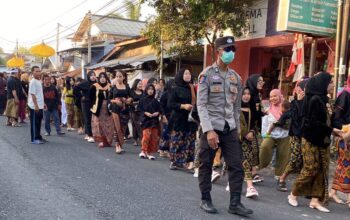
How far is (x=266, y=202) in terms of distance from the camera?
18.3 ft

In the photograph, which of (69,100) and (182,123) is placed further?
(69,100)

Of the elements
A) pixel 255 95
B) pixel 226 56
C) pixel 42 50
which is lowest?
pixel 255 95

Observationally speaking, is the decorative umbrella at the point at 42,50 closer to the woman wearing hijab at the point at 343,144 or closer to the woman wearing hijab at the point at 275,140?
the woman wearing hijab at the point at 275,140

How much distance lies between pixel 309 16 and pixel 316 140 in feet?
16.6

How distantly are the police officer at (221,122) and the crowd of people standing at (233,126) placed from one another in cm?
1

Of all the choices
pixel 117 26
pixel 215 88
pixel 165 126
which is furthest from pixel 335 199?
pixel 117 26

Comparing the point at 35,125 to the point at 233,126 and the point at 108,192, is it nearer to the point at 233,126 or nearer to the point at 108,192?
the point at 108,192

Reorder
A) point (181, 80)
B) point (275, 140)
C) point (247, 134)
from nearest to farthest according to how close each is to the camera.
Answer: point (247, 134), point (275, 140), point (181, 80)

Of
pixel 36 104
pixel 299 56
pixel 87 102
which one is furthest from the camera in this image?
pixel 87 102

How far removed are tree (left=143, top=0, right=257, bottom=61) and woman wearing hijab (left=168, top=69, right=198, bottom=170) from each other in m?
4.98

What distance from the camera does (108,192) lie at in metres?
5.59

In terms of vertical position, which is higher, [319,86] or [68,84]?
[319,86]

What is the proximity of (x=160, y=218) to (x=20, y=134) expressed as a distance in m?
7.88

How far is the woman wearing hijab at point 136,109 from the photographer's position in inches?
388
